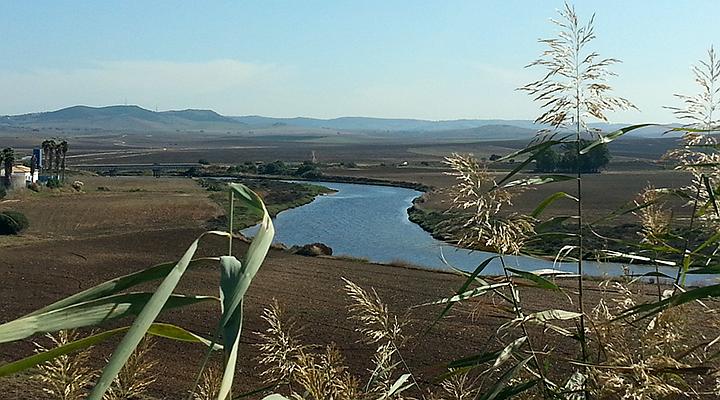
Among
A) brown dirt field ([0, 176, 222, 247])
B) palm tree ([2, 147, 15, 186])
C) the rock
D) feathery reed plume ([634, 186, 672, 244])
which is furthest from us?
palm tree ([2, 147, 15, 186])

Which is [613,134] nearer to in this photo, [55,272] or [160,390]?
[160,390]

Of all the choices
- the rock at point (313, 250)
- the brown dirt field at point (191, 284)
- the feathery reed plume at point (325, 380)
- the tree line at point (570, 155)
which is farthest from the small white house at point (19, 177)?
the feathery reed plume at point (325, 380)

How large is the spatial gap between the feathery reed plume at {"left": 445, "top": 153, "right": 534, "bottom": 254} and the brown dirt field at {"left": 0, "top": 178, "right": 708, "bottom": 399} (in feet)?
0.69

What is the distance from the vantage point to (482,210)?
4.79 ft

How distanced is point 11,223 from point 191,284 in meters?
13.8

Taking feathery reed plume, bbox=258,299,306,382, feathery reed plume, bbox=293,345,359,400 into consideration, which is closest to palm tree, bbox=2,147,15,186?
feathery reed plume, bbox=258,299,306,382

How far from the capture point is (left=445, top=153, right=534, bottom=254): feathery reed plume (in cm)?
147

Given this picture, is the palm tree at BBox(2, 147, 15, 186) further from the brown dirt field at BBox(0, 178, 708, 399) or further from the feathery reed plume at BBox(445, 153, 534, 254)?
the feathery reed plume at BBox(445, 153, 534, 254)

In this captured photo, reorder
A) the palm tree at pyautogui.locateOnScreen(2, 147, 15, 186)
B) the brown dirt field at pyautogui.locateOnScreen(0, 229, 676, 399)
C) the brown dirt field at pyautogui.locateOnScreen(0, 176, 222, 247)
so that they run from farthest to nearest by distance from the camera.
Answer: the palm tree at pyautogui.locateOnScreen(2, 147, 15, 186), the brown dirt field at pyautogui.locateOnScreen(0, 176, 222, 247), the brown dirt field at pyautogui.locateOnScreen(0, 229, 676, 399)

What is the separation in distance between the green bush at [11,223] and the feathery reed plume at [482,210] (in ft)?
99.3

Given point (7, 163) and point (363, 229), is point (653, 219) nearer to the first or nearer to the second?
point (363, 229)

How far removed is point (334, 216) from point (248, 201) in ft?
122

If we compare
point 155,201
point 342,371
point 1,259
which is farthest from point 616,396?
point 155,201

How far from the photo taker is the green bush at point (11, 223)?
95.5 feet
